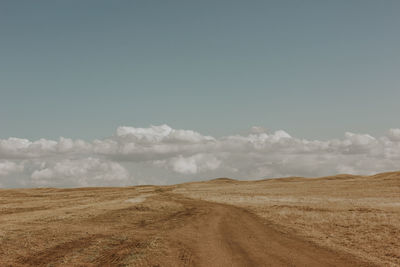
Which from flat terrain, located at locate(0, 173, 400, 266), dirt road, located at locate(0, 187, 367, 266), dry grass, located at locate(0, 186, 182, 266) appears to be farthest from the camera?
dry grass, located at locate(0, 186, 182, 266)

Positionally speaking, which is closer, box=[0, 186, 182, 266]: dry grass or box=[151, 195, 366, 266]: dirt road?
box=[151, 195, 366, 266]: dirt road

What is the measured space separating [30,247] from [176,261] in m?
10.1

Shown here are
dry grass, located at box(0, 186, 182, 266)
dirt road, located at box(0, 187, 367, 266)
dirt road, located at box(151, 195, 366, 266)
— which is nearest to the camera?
dirt road, located at box(151, 195, 366, 266)

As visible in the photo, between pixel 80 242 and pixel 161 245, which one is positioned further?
pixel 80 242

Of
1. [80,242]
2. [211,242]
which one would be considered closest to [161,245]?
[211,242]

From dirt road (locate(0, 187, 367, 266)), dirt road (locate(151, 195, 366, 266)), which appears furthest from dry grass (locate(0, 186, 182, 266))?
dirt road (locate(151, 195, 366, 266))

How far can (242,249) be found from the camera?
1920 centimetres

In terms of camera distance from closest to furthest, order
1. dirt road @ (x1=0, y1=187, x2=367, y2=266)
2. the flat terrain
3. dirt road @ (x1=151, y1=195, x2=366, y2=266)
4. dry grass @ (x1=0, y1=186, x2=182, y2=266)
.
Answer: dirt road @ (x1=151, y1=195, x2=366, y2=266), dirt road @ (x1=0, y1=187, x2=367, y2=266), the flat terrain, dry grass @ (x1=0, y1=186, x2=182, y2=266)

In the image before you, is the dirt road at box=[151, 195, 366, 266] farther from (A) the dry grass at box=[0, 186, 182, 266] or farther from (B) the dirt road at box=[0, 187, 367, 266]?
(A) the dry grass at box=[0, 186, 182, 266]

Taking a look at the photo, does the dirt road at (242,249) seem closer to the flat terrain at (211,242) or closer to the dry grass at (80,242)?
the flat terrain at (211,242)

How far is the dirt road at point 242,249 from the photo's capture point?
53.8 ft

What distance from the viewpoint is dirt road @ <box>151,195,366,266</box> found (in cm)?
1641

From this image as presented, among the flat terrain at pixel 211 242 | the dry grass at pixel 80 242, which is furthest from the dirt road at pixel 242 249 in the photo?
the dry grass at pixel 80 242

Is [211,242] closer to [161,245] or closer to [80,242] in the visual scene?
[161,245]
